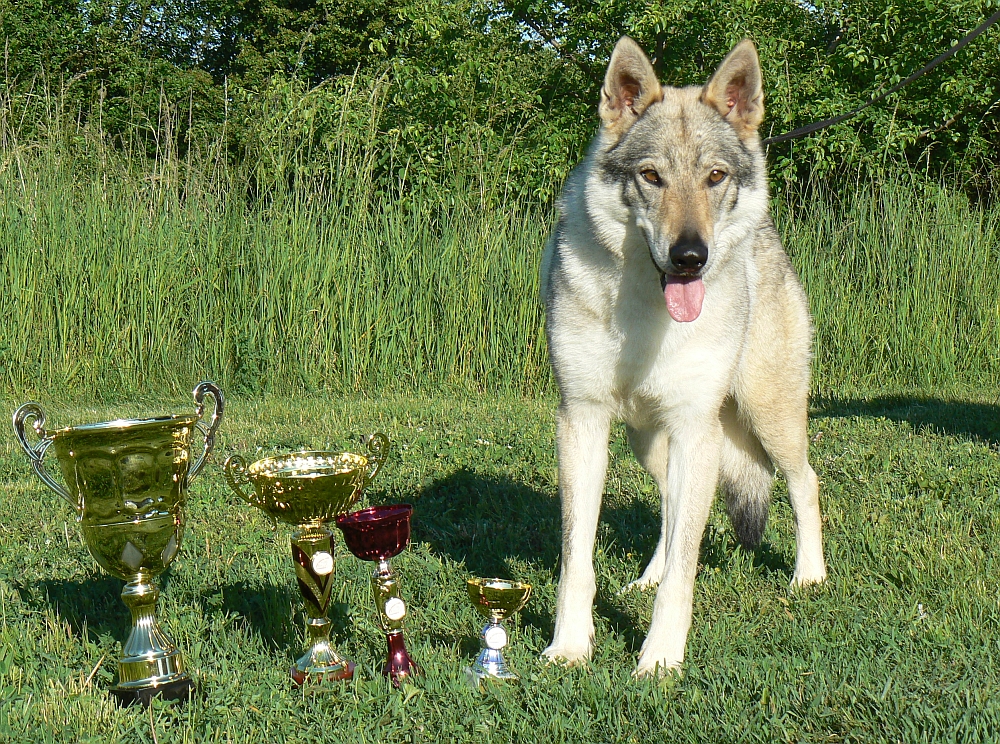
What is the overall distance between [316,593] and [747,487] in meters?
2.00

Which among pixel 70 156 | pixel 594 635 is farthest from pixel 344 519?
pixel 70 156

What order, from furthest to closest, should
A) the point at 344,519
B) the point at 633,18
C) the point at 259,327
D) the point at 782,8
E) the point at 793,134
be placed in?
the point at 782,8 → the point at 633,18 → the point at 259,327 → the point at 793,134 → the point at 344,519

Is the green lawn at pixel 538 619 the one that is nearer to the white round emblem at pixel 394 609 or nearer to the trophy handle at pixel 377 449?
the white round emblem at pixel 394 609

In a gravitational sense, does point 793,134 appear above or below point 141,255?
above

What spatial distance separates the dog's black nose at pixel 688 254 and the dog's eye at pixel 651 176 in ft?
0.92

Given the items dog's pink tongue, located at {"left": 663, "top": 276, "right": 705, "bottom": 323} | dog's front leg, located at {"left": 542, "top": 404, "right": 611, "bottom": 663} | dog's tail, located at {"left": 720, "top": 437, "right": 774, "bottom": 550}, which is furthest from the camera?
dog's tail, located at {"left": 720, "top": 437, "right": 774, "bottom": 550}

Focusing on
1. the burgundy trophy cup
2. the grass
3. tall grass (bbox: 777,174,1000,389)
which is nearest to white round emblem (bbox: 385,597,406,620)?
the burgundy trophy cup

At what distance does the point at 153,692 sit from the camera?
2.70 m

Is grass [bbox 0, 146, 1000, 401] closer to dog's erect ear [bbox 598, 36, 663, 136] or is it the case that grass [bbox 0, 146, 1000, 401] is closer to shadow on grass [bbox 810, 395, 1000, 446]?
shadow on grass [bbox 810, 395, 1000, 446]

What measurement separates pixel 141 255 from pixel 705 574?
21.8ft

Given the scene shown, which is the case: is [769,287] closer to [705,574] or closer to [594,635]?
[705,574]

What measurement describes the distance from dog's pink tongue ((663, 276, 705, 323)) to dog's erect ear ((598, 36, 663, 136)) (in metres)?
0.64

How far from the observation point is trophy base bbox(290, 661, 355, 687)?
2777 millimetres

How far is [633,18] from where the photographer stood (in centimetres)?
1185
